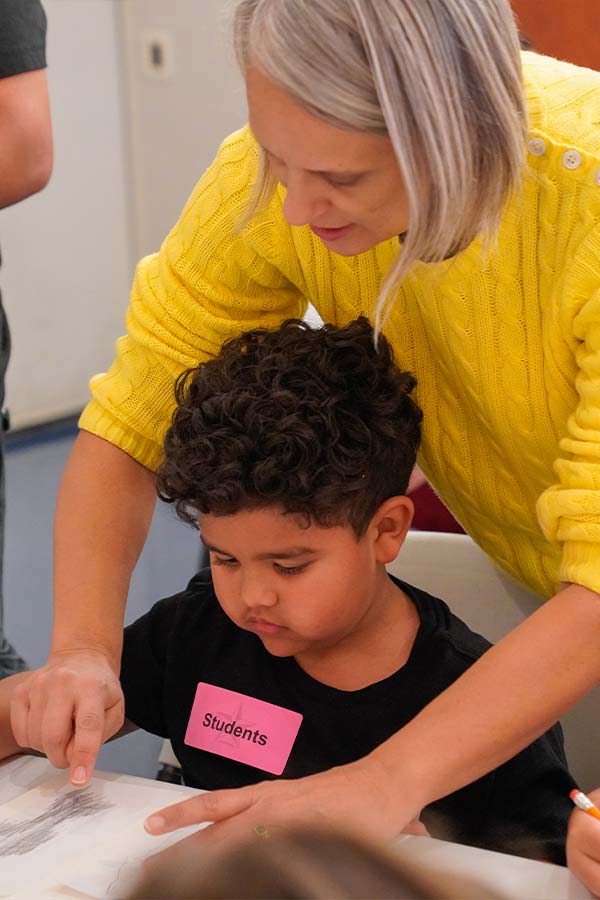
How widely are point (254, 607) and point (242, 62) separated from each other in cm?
46

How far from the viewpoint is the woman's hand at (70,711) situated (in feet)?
3.46

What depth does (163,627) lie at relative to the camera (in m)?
1.29

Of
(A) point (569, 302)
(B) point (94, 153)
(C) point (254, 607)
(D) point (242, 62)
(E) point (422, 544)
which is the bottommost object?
(B) point (94, 153)

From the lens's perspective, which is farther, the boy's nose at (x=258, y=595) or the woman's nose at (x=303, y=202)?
the boy's nose at (x=258, y=595)

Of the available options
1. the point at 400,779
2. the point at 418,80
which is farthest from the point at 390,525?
the point at 418,80

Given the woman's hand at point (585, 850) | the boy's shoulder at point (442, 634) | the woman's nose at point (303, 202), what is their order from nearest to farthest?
1. the woman's hand at point (585, 850)
2. the woman's nose at point (303, 202)
3. the boy's shoulder at point (442, 634)

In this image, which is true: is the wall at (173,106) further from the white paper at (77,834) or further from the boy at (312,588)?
the white paper at (77,834)

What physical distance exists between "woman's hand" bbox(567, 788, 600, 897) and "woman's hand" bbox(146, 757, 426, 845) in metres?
0.11

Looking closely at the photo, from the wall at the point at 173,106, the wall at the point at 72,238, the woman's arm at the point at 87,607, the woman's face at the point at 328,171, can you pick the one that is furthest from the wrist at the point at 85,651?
the wall at the point at 173,106

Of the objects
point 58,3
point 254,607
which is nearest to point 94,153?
point 58,3

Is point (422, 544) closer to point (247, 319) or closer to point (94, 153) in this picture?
point (247, 319)

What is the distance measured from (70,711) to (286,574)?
0.22 metres

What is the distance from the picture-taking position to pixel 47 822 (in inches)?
39.0

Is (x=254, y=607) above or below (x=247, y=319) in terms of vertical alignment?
below
